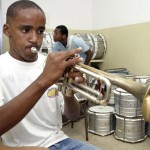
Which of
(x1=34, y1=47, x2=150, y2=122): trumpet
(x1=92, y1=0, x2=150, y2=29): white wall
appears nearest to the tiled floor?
(x1=92, y1=0, x2=150, y2=29): white wall

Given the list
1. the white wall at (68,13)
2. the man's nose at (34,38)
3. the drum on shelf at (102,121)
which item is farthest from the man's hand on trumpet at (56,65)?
the white wall at (68,13)

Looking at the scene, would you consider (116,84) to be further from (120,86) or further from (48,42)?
(48,42)

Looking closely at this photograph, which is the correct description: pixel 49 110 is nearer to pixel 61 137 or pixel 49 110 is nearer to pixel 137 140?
pixel 61 137

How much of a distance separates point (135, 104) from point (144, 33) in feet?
3.28

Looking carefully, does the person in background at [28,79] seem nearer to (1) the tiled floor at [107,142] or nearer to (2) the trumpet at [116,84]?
(2) the trumpet at [116,84]

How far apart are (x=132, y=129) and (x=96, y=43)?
4.92 feet

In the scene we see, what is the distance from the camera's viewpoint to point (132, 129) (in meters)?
2.43

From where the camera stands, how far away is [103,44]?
3561 millimetres

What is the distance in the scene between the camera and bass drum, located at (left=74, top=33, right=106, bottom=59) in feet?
Answer: 11.2

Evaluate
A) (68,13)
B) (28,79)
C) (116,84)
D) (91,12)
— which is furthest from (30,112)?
(91,12)

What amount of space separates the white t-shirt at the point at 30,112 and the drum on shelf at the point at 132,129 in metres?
1.45

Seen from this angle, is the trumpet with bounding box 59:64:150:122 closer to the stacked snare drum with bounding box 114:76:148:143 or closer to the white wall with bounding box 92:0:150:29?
the stacked snare drum with bounding box 114:76:148:143

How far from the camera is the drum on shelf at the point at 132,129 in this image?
2430 millimetres

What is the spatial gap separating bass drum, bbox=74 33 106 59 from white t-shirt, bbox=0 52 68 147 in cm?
233
